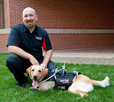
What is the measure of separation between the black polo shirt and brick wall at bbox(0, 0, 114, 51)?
22.5ft

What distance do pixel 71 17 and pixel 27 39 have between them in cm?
817

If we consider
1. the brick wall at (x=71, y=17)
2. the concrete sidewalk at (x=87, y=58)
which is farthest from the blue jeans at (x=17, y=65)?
the brick wall at (x=71, y=17)

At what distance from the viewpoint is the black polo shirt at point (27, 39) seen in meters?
3.30

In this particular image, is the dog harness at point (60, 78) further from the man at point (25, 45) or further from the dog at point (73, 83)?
the man at point (25, 45)

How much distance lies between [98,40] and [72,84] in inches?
380

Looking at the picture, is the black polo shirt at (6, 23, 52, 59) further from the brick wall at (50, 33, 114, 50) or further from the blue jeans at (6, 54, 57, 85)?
the brick wall at (50, 33, 114, 50)

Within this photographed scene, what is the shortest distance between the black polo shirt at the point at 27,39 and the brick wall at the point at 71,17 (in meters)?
6.86

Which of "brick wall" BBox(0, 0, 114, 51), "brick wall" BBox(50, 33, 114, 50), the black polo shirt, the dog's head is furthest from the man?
"brick wall" BBox(50, 33, 114, 50)

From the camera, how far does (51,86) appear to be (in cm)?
319

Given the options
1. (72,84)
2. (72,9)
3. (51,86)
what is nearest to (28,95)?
(51,86)

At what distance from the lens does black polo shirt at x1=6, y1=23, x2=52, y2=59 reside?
130 inches

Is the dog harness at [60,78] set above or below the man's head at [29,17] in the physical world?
below

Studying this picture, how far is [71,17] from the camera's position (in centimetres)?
1102

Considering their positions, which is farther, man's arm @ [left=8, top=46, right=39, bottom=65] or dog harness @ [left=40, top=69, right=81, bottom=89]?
man's arm @ [left=8, top=46, right=39, bottom=65]
